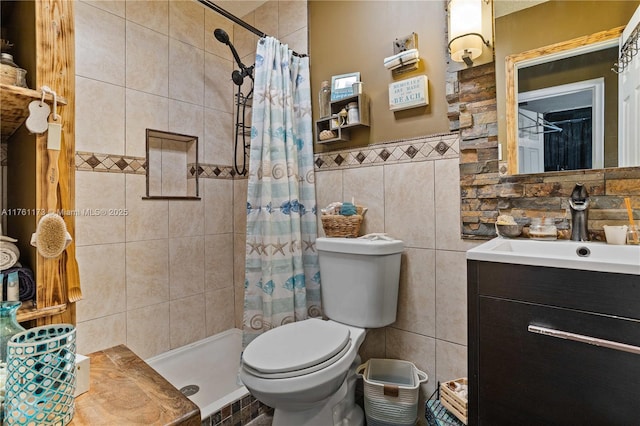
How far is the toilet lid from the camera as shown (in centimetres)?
116

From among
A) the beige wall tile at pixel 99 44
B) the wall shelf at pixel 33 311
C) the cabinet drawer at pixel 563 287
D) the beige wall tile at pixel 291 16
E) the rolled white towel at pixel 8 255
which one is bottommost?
the wall shelf at pixel 33 311

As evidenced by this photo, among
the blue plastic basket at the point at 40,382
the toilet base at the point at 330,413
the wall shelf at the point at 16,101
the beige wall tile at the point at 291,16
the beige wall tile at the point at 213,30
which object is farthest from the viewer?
the beige wall tile at the point at 213,30

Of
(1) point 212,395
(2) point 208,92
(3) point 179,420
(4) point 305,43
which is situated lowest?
(1) point 212,395

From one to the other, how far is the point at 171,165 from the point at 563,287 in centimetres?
213

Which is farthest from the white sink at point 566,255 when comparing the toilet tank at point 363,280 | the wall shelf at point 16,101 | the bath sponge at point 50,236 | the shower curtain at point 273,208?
the wall shelf at point 16,101

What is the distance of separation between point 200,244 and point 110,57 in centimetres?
121

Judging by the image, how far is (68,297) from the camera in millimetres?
876

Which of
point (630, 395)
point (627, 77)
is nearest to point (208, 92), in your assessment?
point (627, 77)

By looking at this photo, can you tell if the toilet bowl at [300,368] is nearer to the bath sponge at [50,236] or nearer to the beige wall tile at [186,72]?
the bath sponge at [50,236]

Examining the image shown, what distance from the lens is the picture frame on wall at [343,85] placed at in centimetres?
176

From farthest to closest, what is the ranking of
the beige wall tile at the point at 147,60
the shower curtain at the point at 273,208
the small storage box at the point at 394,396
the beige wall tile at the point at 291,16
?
the beige wall tile at the point at 291,16
the beige wall tile at the point at 147,60
the shower curtain at the point at 273,208
the small storage box at the point at 394,396

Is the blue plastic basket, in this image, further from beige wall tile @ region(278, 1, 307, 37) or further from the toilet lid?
beige wall tile @ region(278, 1, 307, 37)

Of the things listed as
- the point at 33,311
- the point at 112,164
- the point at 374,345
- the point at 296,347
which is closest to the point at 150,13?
the point at 112,164

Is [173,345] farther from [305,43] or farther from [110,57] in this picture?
[305,43]
